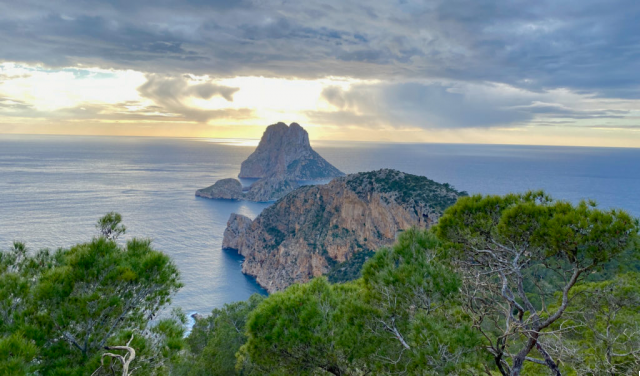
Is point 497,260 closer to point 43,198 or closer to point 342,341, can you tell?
point 342,341

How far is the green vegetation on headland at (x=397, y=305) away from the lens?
7.71 m

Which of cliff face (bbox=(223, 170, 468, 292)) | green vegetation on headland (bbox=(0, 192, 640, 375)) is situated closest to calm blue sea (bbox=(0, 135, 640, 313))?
cliff face (bbox=(223, 170, 468, 292))

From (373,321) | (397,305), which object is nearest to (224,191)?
(373,321)

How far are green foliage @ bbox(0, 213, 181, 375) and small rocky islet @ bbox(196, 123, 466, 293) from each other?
38.7 m

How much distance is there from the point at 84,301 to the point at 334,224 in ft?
197

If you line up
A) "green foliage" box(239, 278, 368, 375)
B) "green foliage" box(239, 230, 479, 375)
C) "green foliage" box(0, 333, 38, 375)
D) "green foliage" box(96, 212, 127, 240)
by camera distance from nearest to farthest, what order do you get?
"green foliage" box(0, 333, 38, 375), "green foliage" box(239, 230, 479, 375), "green foliage" box(239, 278, 368, 375), "green foliage" box(96, 212, 127, 240)

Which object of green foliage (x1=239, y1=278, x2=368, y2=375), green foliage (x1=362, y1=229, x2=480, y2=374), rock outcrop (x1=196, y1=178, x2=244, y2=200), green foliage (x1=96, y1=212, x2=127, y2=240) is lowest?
rock outcrop (x1=196, y1=178, x2=244, y2=200)

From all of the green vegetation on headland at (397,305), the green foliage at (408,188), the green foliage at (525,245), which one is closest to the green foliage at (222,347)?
the green vegetation on headland at (397,305)

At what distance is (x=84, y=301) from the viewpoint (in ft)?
26.3

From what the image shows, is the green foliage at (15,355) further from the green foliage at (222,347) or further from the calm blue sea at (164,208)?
the calm blue sea at (164,208)

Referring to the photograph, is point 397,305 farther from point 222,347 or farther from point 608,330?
point 222,347

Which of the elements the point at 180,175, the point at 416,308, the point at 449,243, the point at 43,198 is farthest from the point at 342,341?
the point at 180,175

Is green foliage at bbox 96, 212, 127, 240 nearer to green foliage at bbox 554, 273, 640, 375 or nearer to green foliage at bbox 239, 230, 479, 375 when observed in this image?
green foliage at bbox 239, 230, 479, 375

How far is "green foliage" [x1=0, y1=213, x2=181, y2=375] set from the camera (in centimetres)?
759
